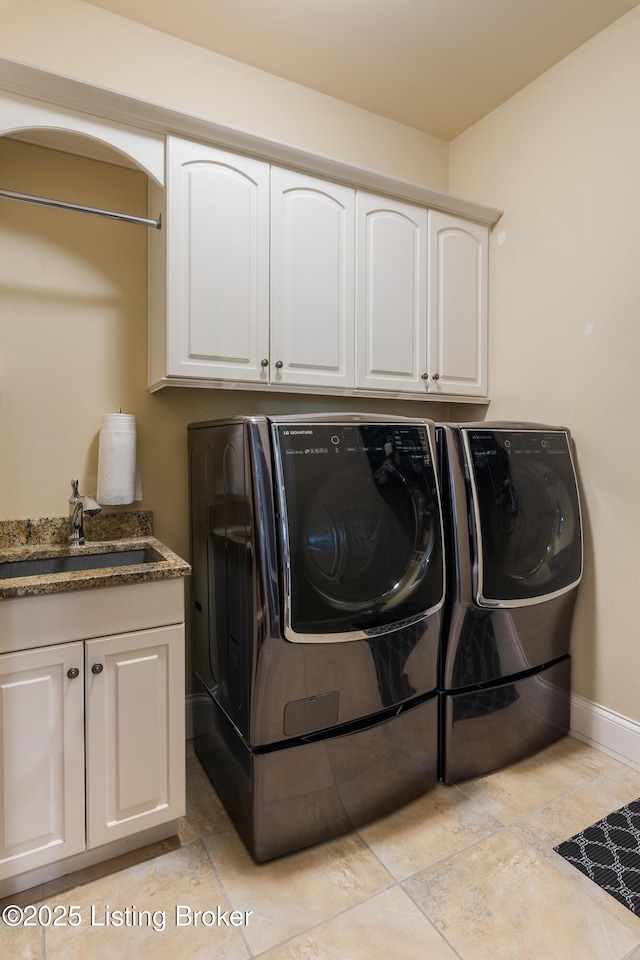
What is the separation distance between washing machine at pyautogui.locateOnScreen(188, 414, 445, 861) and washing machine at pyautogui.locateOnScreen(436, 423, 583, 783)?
9cm

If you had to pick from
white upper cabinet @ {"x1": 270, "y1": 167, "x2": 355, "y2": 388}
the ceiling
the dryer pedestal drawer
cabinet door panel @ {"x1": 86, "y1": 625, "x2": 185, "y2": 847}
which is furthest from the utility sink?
the ceiling

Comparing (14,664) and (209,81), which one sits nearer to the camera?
(14,664)

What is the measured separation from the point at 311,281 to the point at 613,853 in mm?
2189

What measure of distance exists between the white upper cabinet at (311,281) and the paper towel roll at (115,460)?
0.61 meters

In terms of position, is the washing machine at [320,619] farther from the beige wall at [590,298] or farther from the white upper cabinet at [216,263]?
the beige wall at [590,298]

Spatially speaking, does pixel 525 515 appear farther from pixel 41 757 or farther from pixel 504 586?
pixel 41 757

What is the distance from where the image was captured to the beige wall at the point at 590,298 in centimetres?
203

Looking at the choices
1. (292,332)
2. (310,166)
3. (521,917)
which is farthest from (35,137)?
(521,917)

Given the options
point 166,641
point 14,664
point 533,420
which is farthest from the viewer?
point 533,420

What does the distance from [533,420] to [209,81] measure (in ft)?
6.63

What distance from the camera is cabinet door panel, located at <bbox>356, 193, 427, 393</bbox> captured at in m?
2.20

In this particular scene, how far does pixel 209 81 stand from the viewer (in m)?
2.17

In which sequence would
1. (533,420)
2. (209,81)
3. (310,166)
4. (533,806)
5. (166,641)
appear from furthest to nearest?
(533,420) < (209,81) < (310,166) < (533,806) < (166,641)

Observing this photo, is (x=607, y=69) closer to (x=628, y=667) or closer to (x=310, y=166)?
(x=310, y=166)
